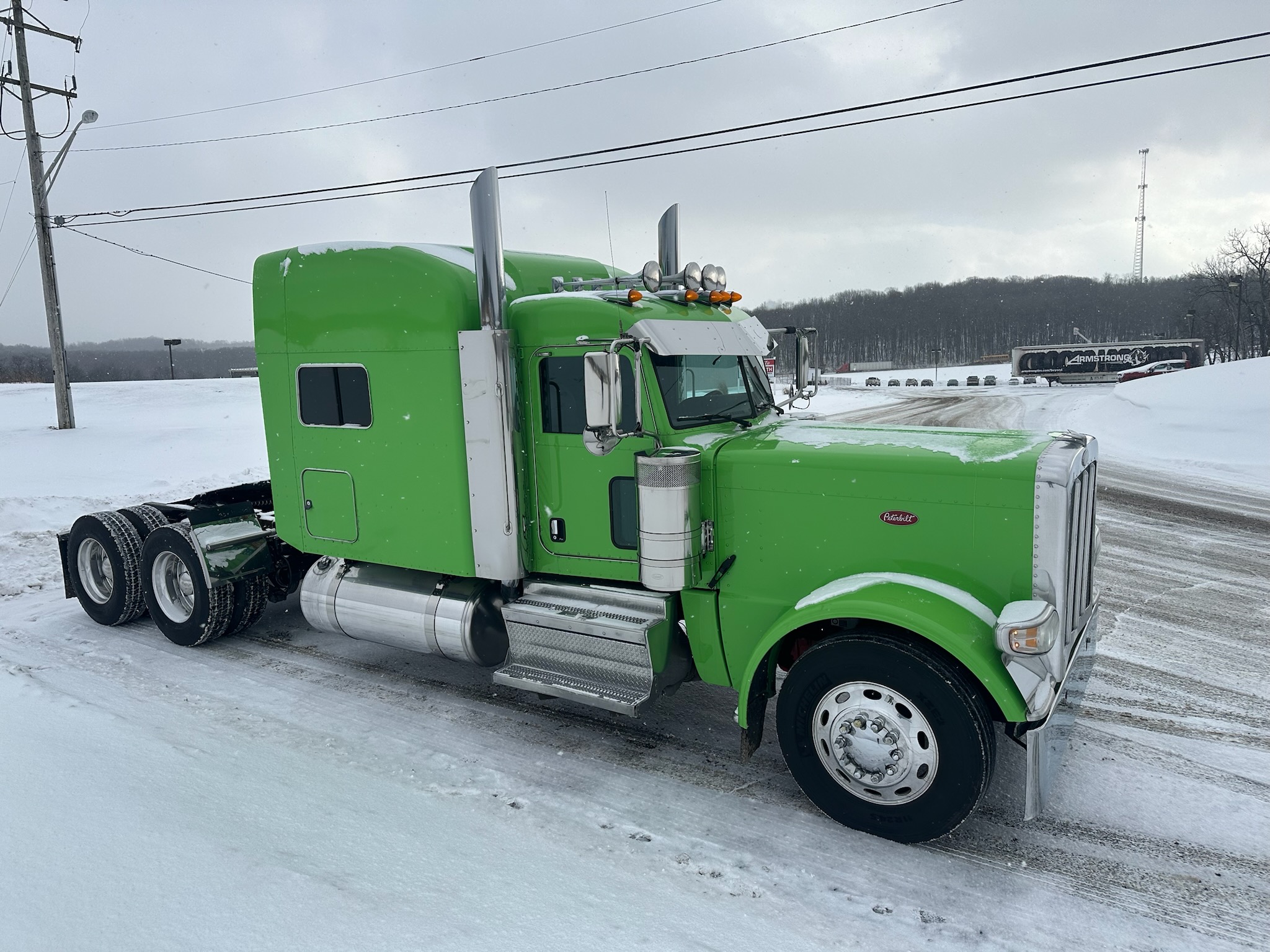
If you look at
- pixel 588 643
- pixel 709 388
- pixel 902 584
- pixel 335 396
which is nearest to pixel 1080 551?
pixel 902 584

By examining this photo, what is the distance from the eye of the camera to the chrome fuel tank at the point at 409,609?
226 inches

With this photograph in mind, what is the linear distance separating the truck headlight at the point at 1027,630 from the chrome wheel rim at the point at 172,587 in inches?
267

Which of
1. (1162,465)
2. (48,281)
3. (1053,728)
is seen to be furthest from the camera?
(48,281)

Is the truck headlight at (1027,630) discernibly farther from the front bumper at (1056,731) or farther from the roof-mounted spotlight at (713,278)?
the roof-mounted spotlight at (713,278)

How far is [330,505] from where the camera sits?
6223 mm

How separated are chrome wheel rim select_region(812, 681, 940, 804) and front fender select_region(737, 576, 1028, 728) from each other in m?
0.37

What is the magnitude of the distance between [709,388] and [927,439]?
144 cm

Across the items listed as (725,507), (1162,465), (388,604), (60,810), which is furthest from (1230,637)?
(1162,465)

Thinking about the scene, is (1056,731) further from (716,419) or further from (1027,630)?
(716,419)

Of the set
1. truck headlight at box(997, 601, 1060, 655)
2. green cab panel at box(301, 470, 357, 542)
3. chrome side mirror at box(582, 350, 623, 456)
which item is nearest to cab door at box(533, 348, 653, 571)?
chrome side mirror at box(582, 350, 623, 456)

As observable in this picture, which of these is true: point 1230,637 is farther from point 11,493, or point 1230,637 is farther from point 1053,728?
point 11,493

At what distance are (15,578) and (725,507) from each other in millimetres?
8719

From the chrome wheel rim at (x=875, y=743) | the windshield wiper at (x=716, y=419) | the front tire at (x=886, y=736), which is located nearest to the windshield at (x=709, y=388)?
the windshield wiper at (x=716, y=419)

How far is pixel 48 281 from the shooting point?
18719 mm
